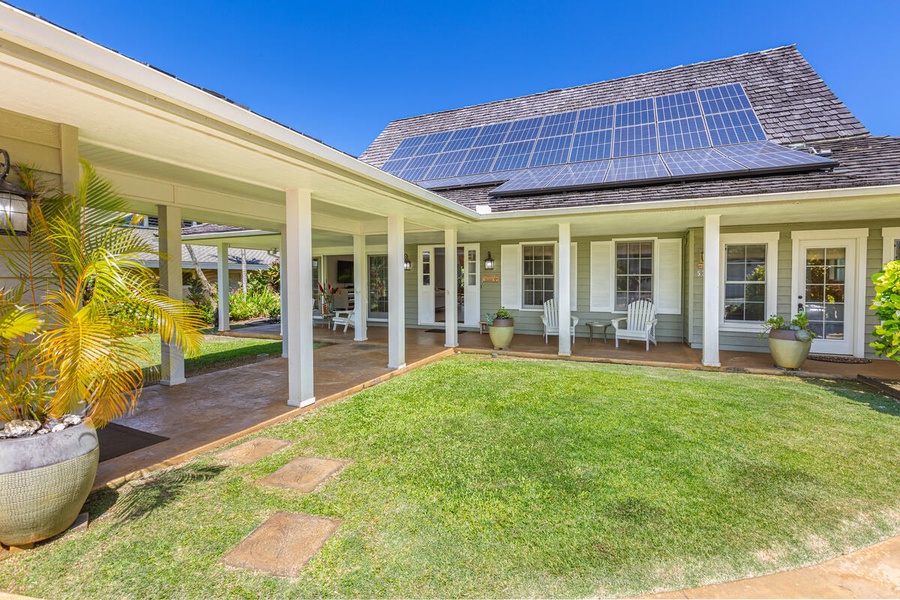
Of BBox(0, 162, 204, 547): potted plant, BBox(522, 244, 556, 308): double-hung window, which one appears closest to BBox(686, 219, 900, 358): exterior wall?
BBox(522, 244, 556, 308): double-hung window

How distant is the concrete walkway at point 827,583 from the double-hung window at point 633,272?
22.0 feet

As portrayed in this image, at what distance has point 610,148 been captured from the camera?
9.10m

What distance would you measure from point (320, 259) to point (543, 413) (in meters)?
9.52

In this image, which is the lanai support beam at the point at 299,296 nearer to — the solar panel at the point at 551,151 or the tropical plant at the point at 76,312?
the tropical plant at the point at 76,312

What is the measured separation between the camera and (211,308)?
13.5 m

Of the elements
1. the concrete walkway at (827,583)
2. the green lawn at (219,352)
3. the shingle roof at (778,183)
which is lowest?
the concrete walkway at (827,583)

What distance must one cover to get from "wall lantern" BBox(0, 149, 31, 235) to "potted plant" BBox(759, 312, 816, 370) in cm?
804

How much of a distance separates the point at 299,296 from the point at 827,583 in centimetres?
435

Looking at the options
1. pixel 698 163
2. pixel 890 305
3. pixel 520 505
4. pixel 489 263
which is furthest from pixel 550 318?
pixel 520 505

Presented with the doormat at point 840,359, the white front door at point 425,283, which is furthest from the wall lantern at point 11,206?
the doormat at point 840,359

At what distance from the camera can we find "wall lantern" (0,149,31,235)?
2.29 m

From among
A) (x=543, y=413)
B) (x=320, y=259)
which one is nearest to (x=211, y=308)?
(x=320, y=259)

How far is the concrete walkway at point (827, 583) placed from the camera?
1860 millimetres

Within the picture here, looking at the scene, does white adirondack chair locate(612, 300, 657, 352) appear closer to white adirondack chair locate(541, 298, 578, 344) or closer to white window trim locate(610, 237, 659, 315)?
white window trim locate(610, 237, 659, 315)
